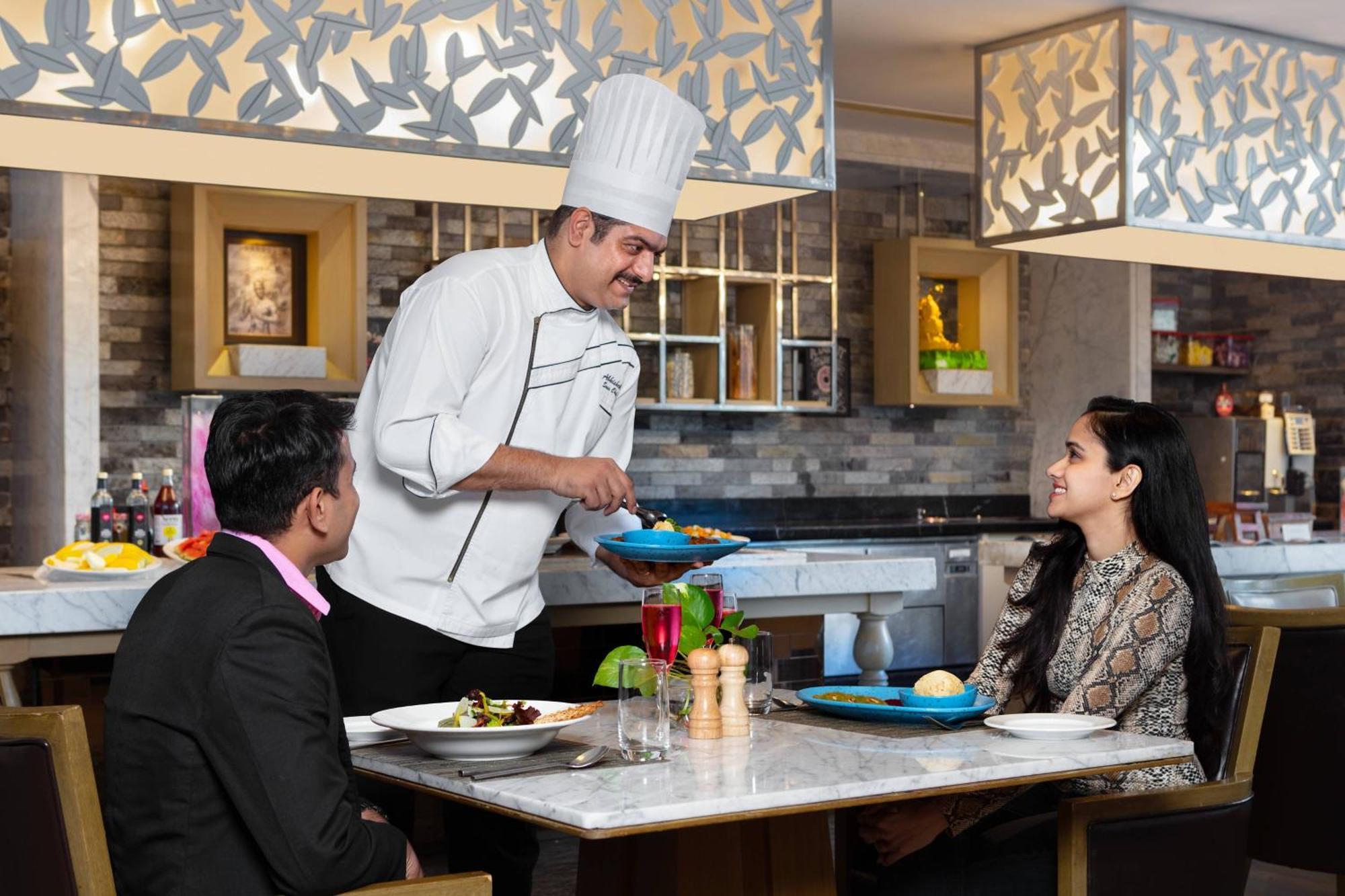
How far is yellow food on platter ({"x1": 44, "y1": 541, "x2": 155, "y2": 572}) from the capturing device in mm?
3602

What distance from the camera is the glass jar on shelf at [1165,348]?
362 inches

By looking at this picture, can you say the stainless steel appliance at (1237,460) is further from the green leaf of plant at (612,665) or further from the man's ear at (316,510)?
the man's ear at (316,510)

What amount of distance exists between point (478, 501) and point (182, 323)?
3.98m

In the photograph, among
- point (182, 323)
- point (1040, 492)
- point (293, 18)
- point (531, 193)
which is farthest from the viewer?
point (1040, 492)

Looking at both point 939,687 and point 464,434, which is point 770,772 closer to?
point 939,687

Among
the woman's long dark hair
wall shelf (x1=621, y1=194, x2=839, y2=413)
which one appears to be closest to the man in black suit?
the woman's long dark hair

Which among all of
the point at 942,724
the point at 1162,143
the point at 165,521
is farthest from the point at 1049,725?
the point at 1162,143

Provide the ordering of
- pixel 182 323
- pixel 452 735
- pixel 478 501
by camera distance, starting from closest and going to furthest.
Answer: pixel 452 735
pixel 478 501
pixel 182 323

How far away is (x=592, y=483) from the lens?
8.61ft

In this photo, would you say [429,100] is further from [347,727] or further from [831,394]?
[831,394]

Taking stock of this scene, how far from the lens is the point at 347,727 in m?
2.26

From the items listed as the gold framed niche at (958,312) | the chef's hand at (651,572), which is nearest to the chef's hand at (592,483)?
the chef's hand at (651,572)

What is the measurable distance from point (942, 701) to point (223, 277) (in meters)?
4.92

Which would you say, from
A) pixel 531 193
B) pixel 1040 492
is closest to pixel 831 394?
pixel 1040 492
